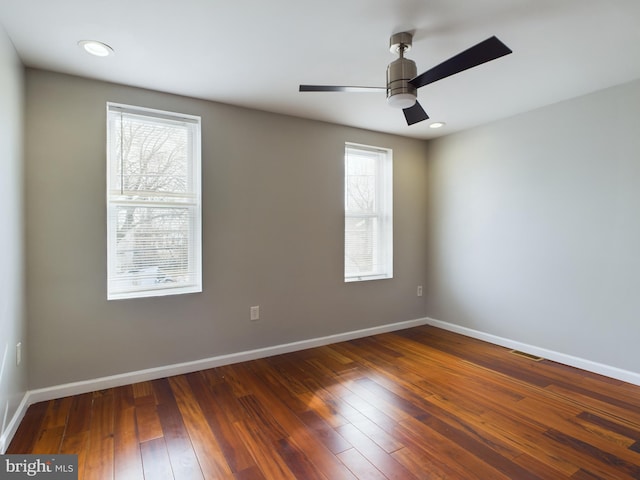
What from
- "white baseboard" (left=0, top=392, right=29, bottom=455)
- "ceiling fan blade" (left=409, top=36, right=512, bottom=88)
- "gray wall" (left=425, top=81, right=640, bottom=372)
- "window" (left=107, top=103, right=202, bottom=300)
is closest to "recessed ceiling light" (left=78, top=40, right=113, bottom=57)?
"window" (left=107, top=103, right=202, bottom=300)

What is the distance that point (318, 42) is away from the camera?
2.07 m

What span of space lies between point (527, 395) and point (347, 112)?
9.21 feet

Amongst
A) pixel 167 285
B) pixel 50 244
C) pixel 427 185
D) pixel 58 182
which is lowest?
pixel 167 285

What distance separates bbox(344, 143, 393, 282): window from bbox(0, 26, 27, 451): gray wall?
8.98 ft

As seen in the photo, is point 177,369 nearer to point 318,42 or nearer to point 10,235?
point 10,235

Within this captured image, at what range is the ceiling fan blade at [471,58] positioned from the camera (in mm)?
1496

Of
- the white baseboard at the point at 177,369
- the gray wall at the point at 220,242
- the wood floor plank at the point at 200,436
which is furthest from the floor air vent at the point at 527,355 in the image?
the wood floor plank at the point at 200,436

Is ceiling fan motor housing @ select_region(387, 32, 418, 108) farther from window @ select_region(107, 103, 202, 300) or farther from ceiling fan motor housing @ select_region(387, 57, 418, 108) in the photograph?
window @ select_region(107, 103, 202, 300)

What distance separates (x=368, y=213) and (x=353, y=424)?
2.41 meters

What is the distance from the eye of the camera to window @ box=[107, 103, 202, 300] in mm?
2633

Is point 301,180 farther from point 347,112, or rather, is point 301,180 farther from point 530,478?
point 530,478

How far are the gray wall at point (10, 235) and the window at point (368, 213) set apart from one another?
8.98ft

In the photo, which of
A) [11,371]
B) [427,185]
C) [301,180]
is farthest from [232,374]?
[427,185]

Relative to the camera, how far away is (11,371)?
2.00 m
